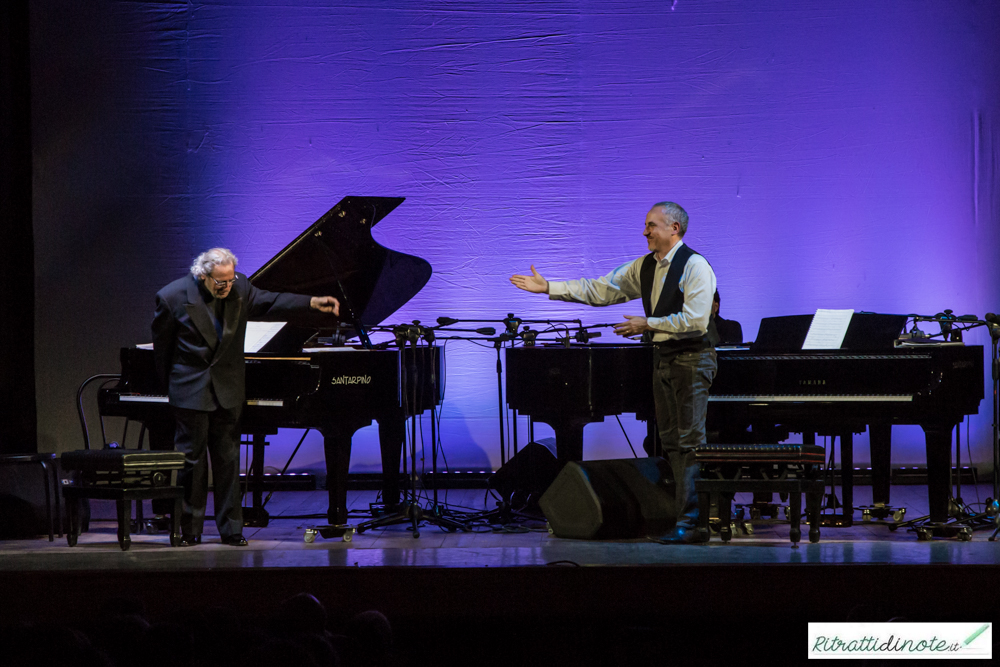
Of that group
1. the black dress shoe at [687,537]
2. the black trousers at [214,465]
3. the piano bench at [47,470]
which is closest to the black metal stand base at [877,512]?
the black dress shoe at [687,537]

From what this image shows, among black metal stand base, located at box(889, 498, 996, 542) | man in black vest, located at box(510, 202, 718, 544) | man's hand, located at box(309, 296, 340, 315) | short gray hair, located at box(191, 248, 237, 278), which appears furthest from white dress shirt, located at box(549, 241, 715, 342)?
short gray hair, located at box(191, 248, 237, 278)

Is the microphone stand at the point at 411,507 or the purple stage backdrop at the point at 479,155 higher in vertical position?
the purple stage backdrop at the point at 479,155

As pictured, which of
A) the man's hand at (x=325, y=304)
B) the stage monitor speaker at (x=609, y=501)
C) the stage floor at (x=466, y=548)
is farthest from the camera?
the man's hand at (x=325, y=304)

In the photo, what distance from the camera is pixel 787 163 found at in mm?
7438

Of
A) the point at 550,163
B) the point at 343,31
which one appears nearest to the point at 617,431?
the point at 550,163

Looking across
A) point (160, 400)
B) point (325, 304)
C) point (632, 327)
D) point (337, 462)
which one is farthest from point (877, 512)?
point (160, 400)

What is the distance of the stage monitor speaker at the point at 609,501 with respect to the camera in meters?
4.97

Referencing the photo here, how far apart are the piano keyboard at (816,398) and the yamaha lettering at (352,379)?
192 centimetres

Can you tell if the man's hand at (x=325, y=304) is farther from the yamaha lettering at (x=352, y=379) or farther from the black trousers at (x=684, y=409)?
the black trousers at (x=684, y=409)

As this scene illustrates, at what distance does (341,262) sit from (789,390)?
2634 millimetres

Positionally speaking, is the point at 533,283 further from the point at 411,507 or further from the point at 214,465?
the point at 214,465

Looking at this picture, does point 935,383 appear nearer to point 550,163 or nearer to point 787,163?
point 787,163

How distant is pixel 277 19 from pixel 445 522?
436 centimetres

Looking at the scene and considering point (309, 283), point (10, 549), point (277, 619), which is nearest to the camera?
point (277, 619)
